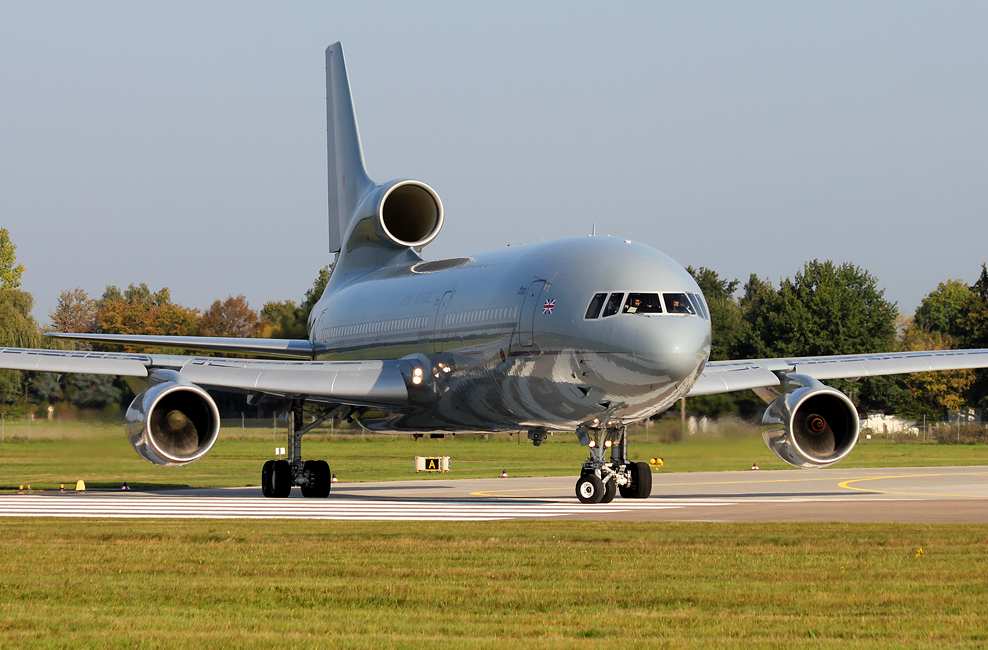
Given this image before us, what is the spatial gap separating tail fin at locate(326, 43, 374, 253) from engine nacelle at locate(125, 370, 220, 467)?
12.2m

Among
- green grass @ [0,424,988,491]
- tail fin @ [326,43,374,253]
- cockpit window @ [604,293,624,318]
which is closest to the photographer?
cockpit window @ [604,293,624,318]

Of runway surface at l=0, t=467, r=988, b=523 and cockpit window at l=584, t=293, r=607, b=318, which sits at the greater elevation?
cockpit window at l=584, t=293, r=607, b=318

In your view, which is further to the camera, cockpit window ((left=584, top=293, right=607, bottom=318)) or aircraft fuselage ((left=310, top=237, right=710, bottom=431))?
cockpit window ((left=584, top=293, right=607, bottom=318))

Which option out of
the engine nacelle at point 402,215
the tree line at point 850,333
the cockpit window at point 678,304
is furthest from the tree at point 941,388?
the cockpit window at point 678,304

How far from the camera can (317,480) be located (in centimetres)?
2584

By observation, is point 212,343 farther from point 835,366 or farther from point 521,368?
point 835,366

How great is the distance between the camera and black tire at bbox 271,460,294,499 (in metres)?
25.8

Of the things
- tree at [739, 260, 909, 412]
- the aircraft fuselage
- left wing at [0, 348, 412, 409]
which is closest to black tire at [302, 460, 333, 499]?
the aircraft fuselage

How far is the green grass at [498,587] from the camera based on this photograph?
27.5 feet

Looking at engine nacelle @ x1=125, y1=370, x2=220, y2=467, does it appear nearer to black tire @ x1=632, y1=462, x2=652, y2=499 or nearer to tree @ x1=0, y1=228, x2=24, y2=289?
black tire @ x1=632, y1=462, x2=652, y2=499

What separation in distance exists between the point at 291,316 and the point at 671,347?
1842 inches

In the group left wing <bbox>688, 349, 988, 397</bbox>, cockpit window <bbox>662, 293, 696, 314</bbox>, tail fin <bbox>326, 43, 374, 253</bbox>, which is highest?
tail fin <bbox>326, 43, 374, 253</bbox>

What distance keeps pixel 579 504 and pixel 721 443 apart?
5.72 m

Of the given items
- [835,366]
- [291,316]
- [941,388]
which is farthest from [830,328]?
[835,366]
